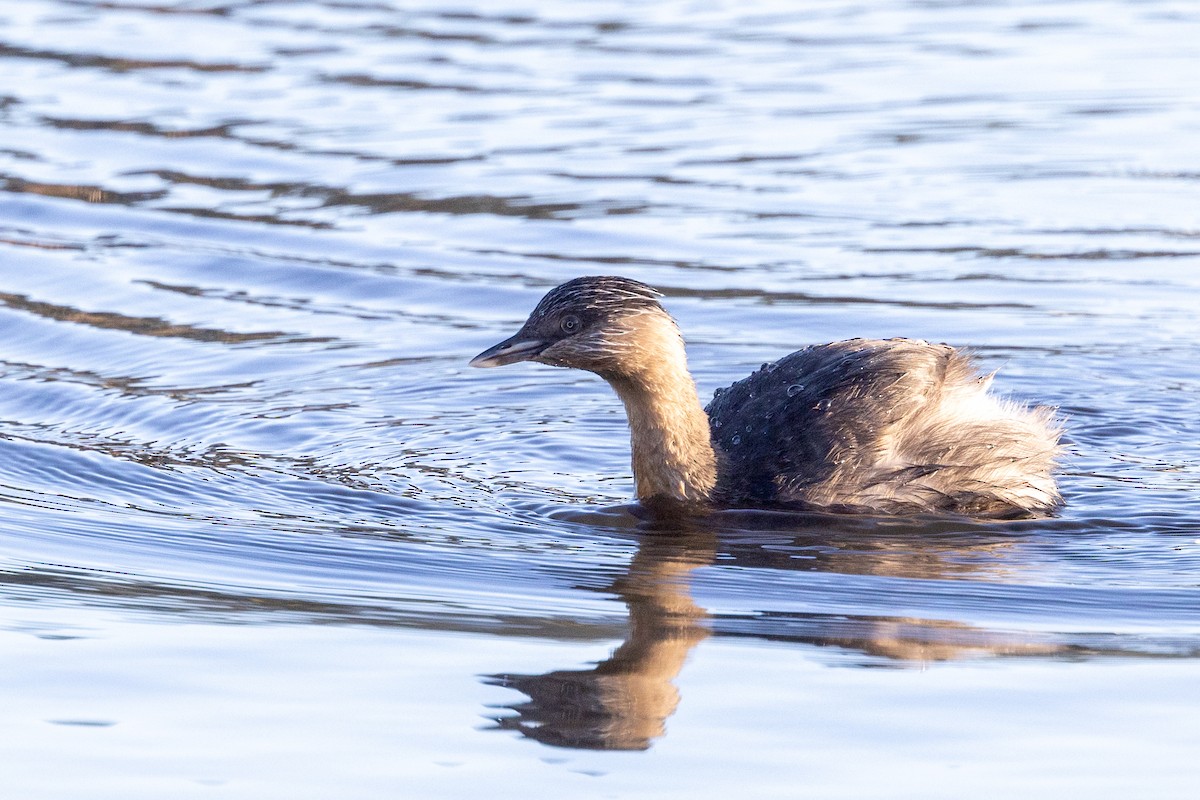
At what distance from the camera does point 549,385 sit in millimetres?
10430

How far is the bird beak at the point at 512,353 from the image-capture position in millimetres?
8000

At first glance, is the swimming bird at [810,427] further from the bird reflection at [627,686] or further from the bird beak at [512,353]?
the bird reflection at [627,686]

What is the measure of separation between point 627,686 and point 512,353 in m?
2.59

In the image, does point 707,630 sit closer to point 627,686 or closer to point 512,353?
point 627,686

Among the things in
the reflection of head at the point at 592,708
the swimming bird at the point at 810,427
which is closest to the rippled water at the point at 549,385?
Result: the reflection of head at the point at 592,708

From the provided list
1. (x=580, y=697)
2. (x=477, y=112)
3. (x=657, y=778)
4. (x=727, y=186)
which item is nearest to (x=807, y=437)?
(x=580, y=697)

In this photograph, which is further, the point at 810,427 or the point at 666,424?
the point at 666,424

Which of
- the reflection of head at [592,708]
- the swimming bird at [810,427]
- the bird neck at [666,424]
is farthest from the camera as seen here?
the bird neck at [666,424]

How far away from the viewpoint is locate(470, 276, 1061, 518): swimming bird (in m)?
8.00

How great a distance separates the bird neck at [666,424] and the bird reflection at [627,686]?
4.14ft

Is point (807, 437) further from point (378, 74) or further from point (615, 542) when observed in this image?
point (378, 74)

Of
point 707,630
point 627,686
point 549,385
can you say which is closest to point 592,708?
point 627,686

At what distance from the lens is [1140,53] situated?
17.9 m

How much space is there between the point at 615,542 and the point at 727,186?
666cm
